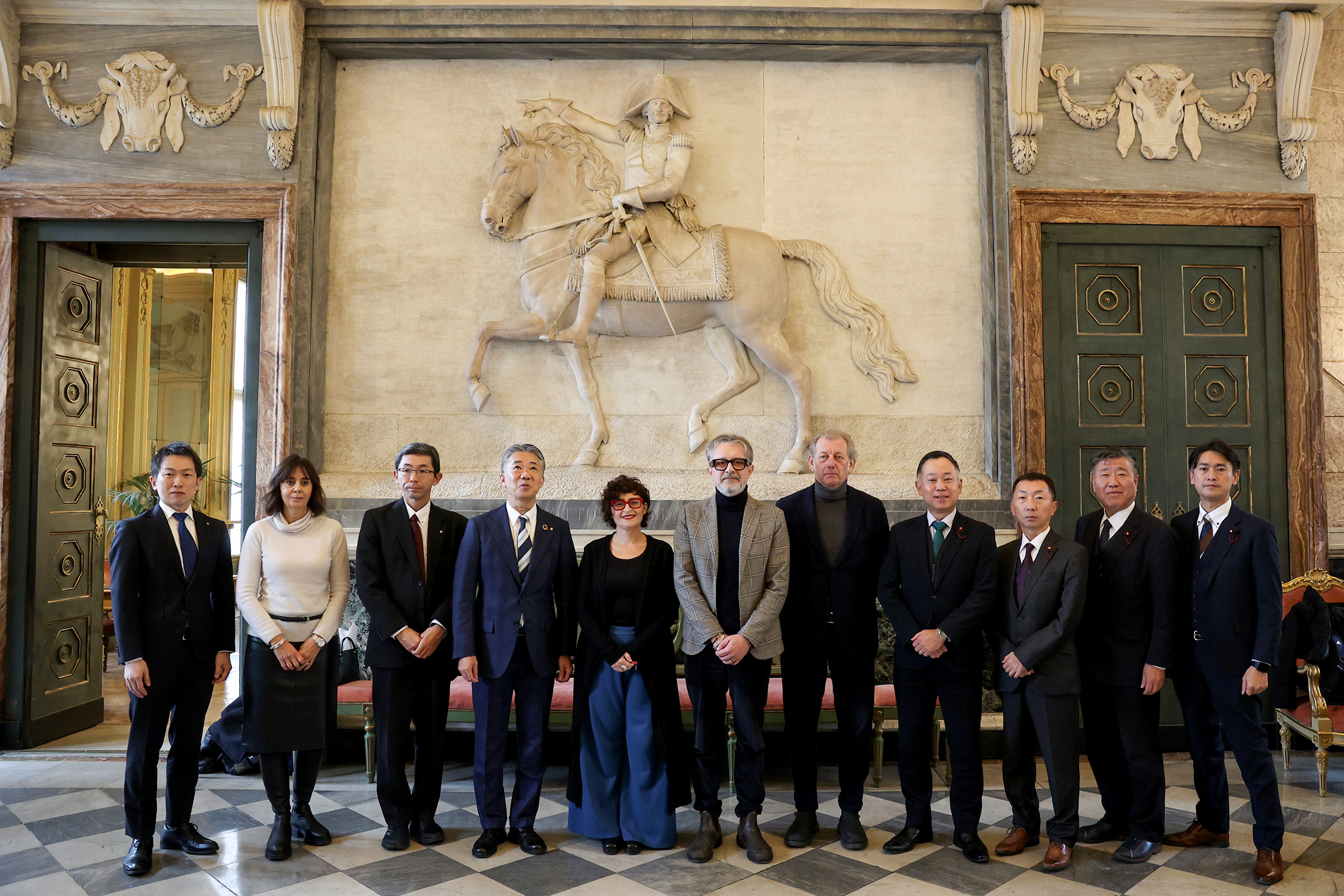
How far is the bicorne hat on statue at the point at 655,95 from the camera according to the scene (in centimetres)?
546

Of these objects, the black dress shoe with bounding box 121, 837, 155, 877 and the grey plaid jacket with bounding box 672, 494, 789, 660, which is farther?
the grey plaid jacket with bounding box 672, 494, 789, 660

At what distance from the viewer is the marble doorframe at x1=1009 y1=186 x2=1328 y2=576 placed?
5.36 m

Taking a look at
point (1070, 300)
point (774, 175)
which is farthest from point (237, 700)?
point (1070, 300)

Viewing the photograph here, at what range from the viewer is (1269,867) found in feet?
11.0

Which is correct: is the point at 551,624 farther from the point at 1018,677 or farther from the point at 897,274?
the point at 897,274

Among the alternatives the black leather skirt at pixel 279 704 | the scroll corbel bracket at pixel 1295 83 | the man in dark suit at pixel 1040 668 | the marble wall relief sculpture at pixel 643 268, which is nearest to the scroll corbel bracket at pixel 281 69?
the marble wall relief sculpture at pixel 643 268

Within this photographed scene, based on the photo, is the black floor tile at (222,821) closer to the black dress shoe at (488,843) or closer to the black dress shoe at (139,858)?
the black dress shoe at (139,858)

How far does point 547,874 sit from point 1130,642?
238 centimetres

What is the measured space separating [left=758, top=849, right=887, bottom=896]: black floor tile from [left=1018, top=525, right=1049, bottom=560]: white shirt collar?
4.37ft

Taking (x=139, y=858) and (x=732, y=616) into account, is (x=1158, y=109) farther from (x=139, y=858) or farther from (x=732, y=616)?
(x=139, y=858)

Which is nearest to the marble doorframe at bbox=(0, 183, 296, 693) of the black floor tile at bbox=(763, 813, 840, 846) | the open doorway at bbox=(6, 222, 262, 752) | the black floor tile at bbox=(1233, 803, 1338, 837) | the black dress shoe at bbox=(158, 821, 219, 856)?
the open doorway at bbox=(6, 222, 262, 752)

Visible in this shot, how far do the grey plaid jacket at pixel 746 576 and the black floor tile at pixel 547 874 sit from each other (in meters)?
0.89

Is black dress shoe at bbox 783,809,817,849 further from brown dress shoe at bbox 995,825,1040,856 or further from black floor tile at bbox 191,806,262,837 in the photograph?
black floor tile at bbox 191,806,262,837

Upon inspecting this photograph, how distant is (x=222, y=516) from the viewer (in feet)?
35.9
